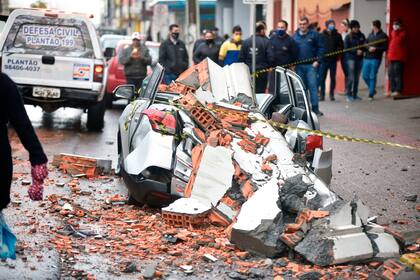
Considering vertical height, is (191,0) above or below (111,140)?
above

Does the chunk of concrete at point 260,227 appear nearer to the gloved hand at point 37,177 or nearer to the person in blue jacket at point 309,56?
the gloved hand at point 37,177

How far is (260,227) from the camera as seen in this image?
23.5 ft

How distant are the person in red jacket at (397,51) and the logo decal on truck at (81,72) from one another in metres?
8.40

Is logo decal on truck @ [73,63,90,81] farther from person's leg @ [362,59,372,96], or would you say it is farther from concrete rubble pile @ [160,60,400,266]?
person's leg @ [362,59,372,96]

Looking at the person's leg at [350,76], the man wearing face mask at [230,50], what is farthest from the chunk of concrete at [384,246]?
the person's leg at [350,76]

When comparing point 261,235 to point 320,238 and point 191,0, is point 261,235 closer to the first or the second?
point 320,238

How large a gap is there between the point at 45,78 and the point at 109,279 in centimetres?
968

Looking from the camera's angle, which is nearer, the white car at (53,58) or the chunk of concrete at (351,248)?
the chunk of concrete at (351,248)

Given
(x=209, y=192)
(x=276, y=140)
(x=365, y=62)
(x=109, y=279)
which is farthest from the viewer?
(x=365, y=62)

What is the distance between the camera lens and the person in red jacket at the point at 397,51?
21.1 metres

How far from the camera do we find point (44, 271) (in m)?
6.75

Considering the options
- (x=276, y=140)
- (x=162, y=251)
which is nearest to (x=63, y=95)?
(x=276, y=140)

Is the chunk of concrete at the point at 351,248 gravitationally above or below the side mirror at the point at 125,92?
below

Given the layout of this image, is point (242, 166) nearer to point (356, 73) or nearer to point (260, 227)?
point (260, 227)
